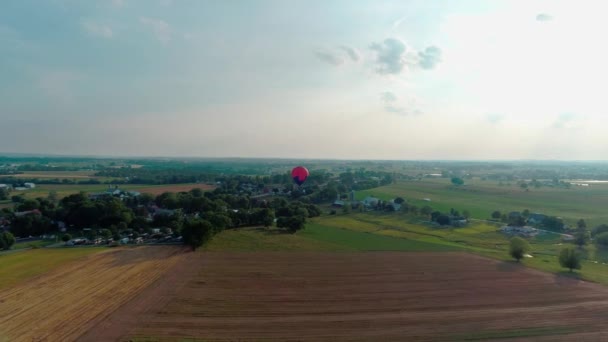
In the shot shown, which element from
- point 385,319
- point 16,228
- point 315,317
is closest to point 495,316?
point 385,319

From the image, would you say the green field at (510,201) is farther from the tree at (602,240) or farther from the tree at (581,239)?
the tree at (581,239)

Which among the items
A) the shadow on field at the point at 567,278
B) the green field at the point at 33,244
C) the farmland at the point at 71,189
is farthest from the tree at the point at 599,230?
the farmland at the point at 71,189

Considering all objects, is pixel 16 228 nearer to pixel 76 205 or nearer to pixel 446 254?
pixel 76 205

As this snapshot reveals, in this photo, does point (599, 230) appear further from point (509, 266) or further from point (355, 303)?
point (355, 303)

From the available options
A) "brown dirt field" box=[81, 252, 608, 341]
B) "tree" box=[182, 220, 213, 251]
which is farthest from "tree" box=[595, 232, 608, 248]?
"tree" box=[182, 220, 213, 251]

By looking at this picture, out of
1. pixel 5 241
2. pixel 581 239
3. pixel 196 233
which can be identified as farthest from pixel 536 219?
pixel 5 241

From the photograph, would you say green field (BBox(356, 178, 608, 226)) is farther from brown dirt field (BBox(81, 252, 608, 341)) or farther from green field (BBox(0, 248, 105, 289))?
green field (BBox(0, 248, 105, 289))
